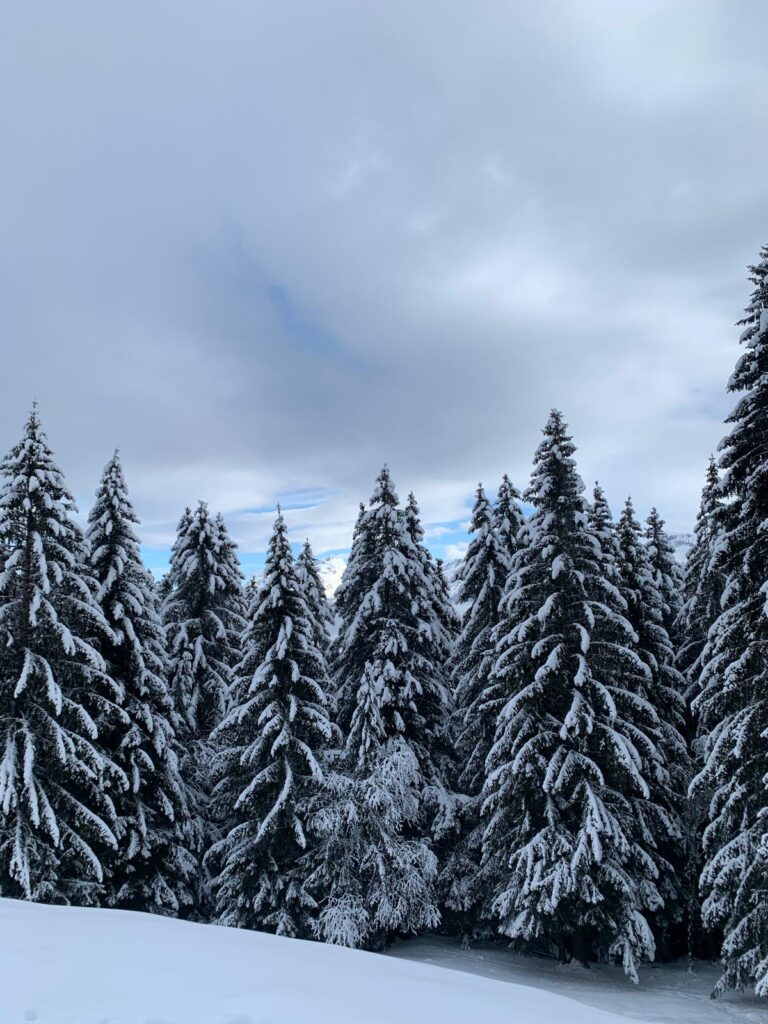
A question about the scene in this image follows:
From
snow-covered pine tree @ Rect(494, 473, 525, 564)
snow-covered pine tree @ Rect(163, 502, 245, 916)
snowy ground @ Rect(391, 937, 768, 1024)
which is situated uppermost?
snow-covered pine tree @ Rect(494, 473, 525, 564)

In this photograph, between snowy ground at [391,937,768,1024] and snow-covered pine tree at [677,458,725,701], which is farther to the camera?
snow-covered pine tree at [677,458,725,701]

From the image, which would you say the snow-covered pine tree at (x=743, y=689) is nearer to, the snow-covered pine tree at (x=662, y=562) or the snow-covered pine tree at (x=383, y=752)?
the snow-covered pine tree at (x=383, y=752)

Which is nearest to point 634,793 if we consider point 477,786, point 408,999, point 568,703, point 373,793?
point 568,703

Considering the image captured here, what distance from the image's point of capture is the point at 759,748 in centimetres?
1456

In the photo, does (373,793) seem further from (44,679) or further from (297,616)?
(44,679)

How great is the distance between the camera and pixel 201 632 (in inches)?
1004

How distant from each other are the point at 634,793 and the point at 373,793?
290 inches

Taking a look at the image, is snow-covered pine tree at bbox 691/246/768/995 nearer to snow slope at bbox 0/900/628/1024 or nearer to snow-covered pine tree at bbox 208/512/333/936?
snow slope at bbox 0/900/628/1024

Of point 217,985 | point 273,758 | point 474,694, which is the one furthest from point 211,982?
point 474,694

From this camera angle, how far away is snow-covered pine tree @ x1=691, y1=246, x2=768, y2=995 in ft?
46.8

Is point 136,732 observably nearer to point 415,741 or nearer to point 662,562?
point 415,741

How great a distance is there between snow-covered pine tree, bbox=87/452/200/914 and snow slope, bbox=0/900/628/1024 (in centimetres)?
1087

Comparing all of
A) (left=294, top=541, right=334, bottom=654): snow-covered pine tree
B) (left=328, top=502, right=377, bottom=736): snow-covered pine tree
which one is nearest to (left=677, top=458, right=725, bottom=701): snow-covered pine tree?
(left=328, top=502, right=377, bottom=736): snow-covered pine tree

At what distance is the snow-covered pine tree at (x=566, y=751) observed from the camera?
16719mm
